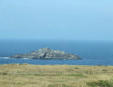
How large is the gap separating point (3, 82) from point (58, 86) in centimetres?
525

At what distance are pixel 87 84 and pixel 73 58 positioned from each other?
546 feet

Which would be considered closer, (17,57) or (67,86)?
(67,86)

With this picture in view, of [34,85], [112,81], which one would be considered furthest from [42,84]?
[112,81]

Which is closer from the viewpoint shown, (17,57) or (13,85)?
(13,85)

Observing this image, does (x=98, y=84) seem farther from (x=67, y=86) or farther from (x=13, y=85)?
(x=13, y=85)

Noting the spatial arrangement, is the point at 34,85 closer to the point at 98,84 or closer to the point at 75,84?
the point at 75,84

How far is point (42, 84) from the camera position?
31516mm

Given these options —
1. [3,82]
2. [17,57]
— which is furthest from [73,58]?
[3,82]

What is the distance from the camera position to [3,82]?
32500 mm

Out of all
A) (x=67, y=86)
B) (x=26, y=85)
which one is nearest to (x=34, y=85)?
(x=26, y=85)

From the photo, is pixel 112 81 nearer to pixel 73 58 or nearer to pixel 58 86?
pixel 58 86

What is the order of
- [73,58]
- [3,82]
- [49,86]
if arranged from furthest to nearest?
[73,58] → [3,82] → [49,86]

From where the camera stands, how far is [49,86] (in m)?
30.1

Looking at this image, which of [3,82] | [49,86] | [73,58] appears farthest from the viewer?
[73,58]
